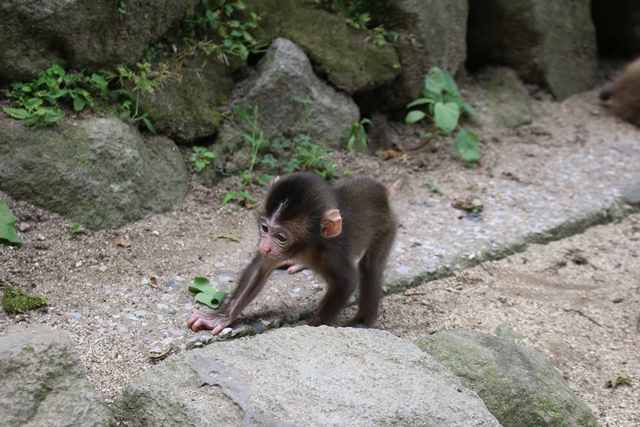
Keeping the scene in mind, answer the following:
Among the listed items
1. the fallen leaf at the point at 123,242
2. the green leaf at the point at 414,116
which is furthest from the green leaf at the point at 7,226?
the green leaf at the point at 414,116

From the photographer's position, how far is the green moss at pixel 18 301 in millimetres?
4277

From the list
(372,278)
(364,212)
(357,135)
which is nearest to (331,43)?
(357,135)

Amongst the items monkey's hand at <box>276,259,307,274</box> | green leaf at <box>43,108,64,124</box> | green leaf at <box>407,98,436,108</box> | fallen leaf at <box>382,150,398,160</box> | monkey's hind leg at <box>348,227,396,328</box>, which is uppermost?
green leaf at <box>43,108,64,124</box>

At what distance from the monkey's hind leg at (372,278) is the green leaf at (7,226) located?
7.40ft

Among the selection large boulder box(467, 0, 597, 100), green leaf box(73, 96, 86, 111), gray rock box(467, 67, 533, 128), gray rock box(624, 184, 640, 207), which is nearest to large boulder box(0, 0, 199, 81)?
green leaf box(73, 96, 86, 111)

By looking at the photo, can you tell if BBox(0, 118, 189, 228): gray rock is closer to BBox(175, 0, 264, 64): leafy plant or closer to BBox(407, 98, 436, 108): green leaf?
BBox(175, 0, 264, 64): leafy plant

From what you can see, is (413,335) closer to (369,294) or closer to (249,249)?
(369,294)

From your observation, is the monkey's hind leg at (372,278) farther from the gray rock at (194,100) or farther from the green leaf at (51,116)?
the green leaf at (51,116)

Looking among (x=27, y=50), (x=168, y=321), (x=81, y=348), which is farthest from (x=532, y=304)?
(x=27, y=50)

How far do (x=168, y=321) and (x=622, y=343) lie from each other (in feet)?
9.64

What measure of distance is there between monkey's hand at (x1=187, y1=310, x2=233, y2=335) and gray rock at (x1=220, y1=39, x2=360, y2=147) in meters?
2.09

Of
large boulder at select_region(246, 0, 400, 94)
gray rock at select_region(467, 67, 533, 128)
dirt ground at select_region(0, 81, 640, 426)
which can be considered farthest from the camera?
gray rock at select_region(467, 67, 533, 128)

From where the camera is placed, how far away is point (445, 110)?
7070 millimetres

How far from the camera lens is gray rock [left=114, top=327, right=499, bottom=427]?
327 cm
